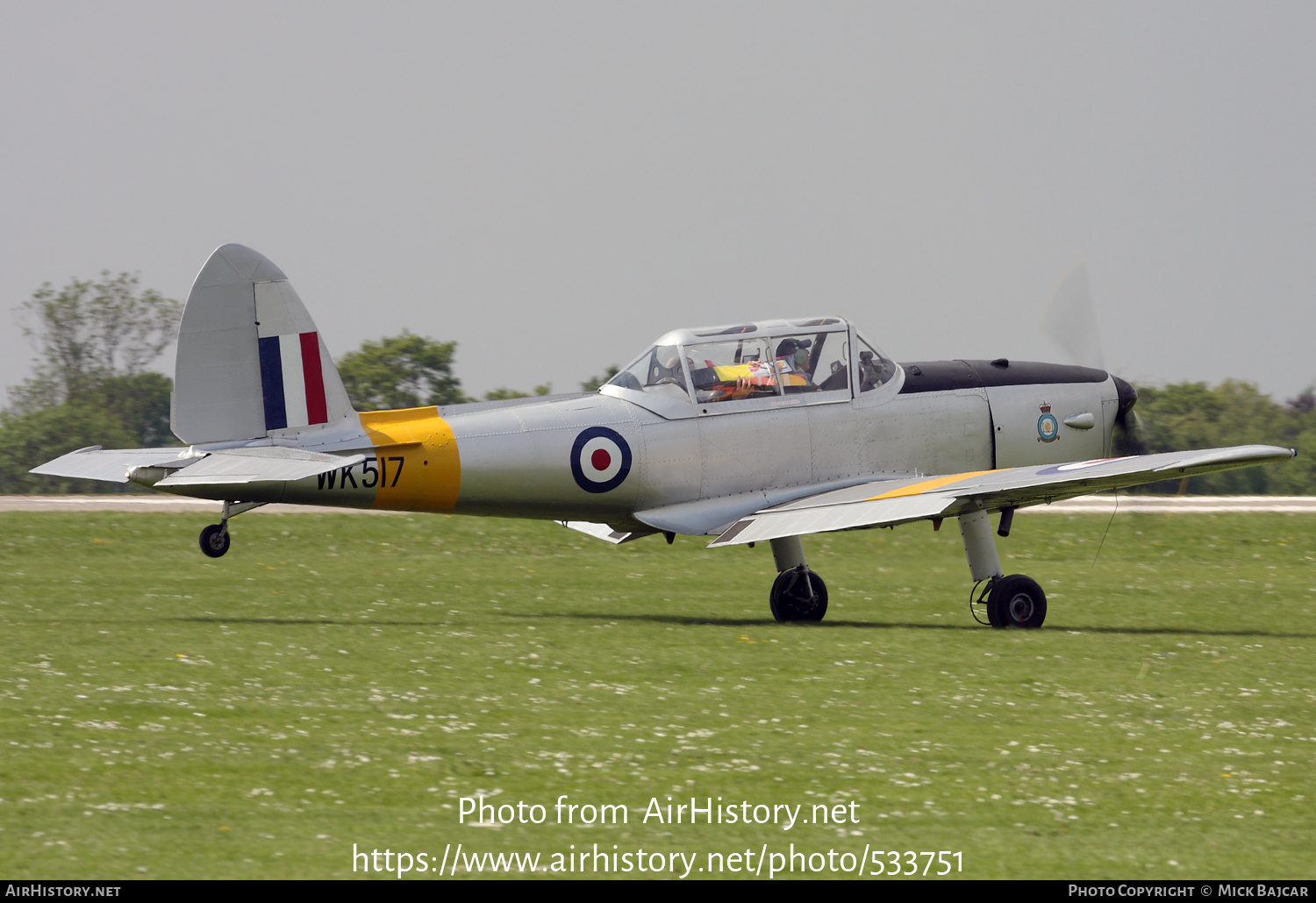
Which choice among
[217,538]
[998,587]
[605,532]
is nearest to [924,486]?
[998,587]

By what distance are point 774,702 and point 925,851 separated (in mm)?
3378

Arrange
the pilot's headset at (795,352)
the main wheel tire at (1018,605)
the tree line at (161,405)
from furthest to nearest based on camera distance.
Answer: the tree line at (161,405), the pilot's headset at (795,352), the main wheel tire at (1018,605)

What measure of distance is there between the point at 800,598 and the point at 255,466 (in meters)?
5.69

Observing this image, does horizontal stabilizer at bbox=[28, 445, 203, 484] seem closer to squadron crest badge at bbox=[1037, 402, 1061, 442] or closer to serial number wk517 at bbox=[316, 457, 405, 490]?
serial number wk517 at bbox=[316, 457, 405, 490]

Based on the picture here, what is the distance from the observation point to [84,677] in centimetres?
1054

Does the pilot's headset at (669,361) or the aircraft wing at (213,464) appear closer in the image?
the aircraft wing at (213,464)

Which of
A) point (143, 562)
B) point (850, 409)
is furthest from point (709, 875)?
point (143, 562)

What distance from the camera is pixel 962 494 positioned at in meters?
13.4

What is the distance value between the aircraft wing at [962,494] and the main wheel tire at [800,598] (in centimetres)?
106

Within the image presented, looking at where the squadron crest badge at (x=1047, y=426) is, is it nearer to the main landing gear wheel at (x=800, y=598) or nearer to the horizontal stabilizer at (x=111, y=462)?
the main landing gear wheel at (x=800, y=598)

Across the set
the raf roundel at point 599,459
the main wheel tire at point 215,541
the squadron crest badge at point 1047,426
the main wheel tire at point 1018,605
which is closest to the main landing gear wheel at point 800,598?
the main wheel tire at point 1018,605

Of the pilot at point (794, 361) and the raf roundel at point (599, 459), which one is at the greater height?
the pilot at point (794, 361)

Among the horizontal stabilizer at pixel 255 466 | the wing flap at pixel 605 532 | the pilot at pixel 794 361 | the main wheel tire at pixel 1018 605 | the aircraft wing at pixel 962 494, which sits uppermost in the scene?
the pilot at pixel 794 361

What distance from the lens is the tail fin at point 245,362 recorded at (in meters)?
13.7
